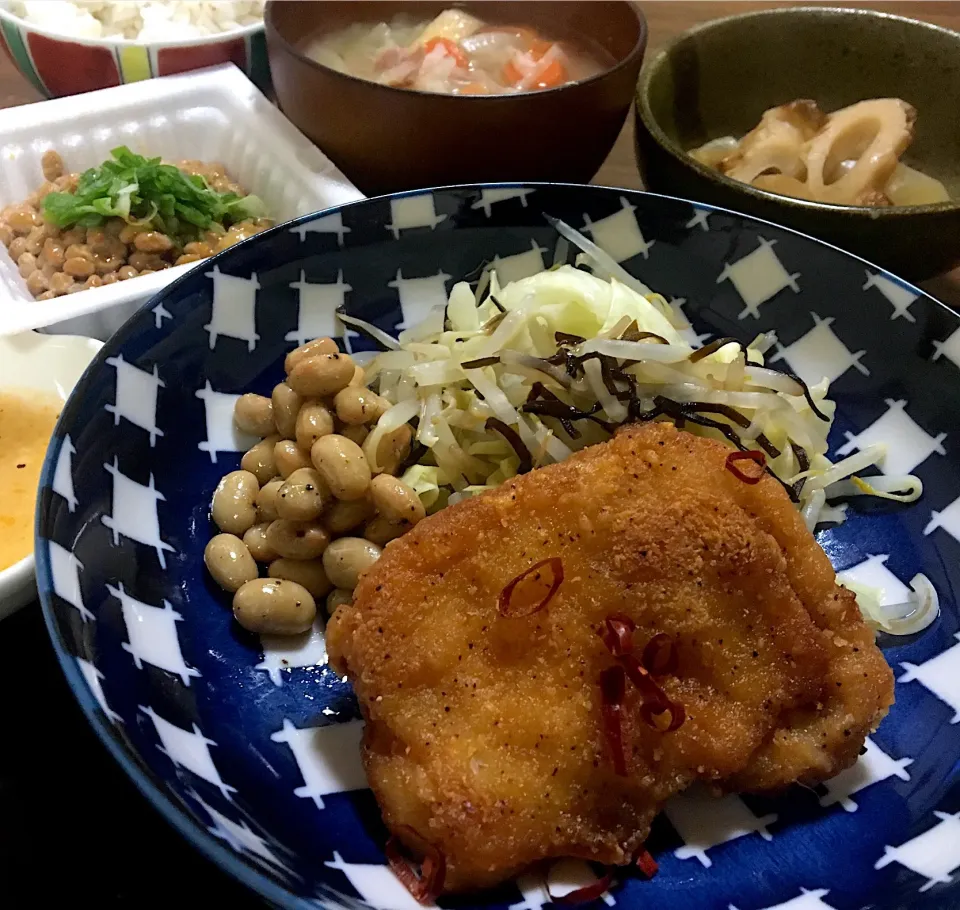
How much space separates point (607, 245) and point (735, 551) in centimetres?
108

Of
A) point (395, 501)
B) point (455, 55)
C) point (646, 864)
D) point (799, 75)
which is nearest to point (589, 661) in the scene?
point (646, 864)

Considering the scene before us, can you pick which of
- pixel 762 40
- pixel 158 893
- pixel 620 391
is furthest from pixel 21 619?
pixel 762 40

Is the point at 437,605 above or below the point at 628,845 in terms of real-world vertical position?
above

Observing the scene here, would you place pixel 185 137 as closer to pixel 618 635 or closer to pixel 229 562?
pixel 229 562

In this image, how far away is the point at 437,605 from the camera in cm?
147

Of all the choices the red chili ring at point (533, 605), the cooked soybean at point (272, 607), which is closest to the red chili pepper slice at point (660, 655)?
the red chili ring at point (533, 605)

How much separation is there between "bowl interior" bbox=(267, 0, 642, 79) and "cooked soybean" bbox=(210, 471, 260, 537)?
62.4 inches

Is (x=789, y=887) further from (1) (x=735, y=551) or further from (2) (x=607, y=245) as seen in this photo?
(2) (x=607, y=245)

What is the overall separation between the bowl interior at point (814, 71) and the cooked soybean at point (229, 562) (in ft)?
5.81

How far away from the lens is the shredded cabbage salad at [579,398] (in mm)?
1962

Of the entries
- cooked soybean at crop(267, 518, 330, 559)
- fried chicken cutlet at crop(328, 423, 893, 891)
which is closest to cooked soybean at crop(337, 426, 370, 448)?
cooked soybean at crop(267, 518, 330, 559)

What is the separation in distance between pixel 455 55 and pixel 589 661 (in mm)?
2166

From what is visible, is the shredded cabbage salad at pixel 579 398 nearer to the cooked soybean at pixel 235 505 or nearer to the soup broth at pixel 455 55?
the cooked soybean at pixel 235 505

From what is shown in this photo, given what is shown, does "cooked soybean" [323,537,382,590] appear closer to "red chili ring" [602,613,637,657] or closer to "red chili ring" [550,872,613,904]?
"red chili ring" [602,613,637,657]
